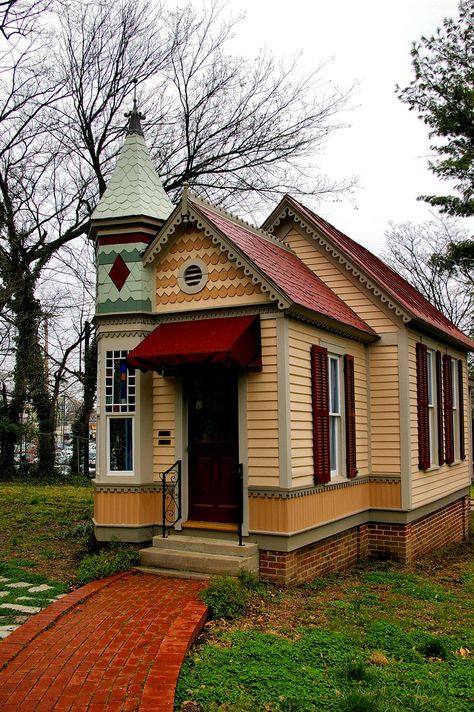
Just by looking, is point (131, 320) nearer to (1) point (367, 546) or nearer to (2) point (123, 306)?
(2) point (123, 306)

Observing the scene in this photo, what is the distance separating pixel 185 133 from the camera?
76.3 feet

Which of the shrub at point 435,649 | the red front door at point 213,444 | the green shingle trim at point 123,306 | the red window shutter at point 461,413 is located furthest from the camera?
the red window shutter at point 461,413

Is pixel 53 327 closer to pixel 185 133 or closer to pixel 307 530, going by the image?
pixel 185 133

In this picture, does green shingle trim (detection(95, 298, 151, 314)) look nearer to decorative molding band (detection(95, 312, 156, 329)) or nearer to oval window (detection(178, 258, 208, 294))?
decorative molding band (detection(95, 312, 156, 329))

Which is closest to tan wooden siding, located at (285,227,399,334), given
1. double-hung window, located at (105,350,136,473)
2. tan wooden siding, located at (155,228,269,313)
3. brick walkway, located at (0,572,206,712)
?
tan wooden siding, located at (155,228,269,313)

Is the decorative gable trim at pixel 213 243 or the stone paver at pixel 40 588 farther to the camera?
the decorative gable trim at pixel 213 243

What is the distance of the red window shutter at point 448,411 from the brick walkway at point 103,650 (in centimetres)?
802

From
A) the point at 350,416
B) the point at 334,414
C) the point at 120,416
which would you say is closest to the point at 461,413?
the point at 350,416

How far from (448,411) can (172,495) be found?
7555 millimetres

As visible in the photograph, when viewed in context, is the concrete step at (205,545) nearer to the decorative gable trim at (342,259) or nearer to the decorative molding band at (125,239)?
the decorative molding band at (125,239)

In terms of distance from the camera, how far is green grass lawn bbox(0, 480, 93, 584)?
1008cm

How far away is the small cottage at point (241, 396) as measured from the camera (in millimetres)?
9492

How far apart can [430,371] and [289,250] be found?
155 inches

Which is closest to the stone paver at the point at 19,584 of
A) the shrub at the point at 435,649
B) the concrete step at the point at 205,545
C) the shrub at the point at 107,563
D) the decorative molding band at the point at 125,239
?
the shrub at the point at 107,563
